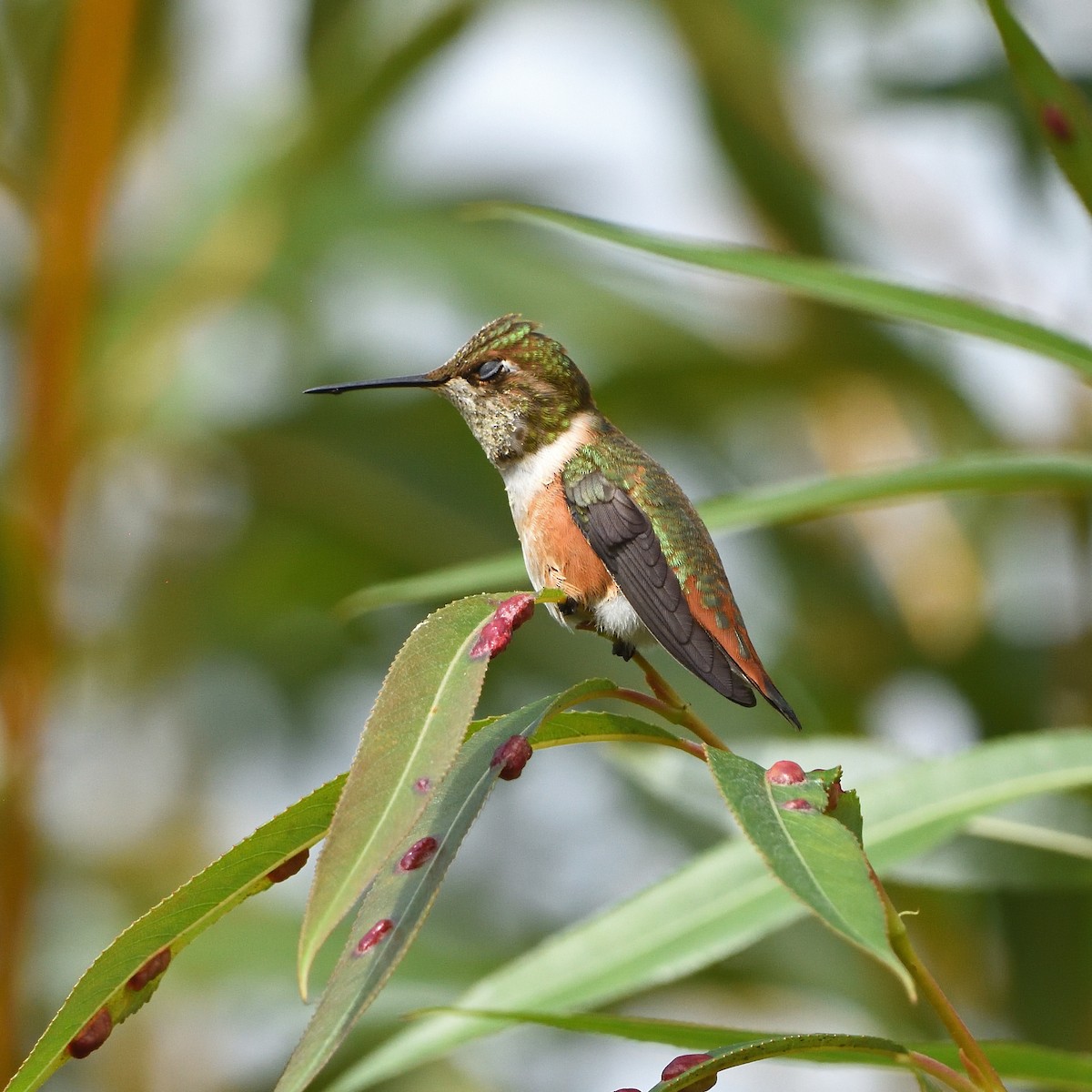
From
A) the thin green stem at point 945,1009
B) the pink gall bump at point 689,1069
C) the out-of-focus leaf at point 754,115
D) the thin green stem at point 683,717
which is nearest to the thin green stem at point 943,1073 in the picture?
the thin green stem at point 945,1009

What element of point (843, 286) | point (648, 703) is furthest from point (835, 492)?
point (648, 703)

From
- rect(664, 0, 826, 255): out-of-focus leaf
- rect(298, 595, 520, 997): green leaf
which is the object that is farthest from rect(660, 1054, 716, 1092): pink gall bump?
rect(664, 0, 826, 255): out-of-focus leaf

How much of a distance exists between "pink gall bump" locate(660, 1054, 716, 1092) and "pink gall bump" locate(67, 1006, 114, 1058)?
390 millimetres

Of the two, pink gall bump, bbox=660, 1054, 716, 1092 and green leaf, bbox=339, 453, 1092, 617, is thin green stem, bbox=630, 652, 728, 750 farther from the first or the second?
green leaf, bbox=339, 453, 1092, 617

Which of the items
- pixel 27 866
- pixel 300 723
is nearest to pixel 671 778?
pixel 27 866

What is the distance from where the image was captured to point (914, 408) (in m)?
3.79

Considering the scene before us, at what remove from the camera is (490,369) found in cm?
169

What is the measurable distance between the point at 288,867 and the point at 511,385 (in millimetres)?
740

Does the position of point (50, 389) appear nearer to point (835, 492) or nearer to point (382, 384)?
point (382, 384)

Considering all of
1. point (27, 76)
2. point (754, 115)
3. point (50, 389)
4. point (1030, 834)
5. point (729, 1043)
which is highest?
point (27, 76)

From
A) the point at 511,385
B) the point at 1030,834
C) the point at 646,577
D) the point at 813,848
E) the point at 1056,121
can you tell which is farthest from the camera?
the point at 1030,834

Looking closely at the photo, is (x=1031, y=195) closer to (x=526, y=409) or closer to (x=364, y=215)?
(x=364, y=215)

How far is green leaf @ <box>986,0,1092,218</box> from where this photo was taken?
1594 millimetres

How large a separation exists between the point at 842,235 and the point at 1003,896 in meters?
1.76
